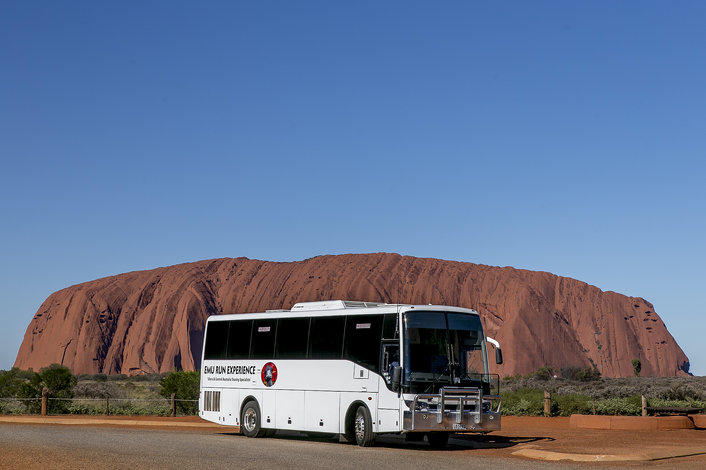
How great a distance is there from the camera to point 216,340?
26156mm

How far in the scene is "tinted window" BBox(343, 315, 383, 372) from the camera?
20953 mm

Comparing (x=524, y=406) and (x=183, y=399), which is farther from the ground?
(x=183, y=399)

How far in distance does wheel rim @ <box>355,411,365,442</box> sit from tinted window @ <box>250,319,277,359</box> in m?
3.59

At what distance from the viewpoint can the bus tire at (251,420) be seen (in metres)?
24.5

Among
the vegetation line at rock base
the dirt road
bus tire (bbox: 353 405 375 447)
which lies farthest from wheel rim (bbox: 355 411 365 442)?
the vegetation line at rock base

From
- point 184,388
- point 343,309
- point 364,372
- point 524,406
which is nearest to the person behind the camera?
point 364,372

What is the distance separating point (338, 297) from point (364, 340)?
9916 centimetres

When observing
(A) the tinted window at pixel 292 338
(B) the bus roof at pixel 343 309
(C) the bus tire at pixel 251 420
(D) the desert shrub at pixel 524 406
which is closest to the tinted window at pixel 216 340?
(B) the bus roof at pixel 343 309

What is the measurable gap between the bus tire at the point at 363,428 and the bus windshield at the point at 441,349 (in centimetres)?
165

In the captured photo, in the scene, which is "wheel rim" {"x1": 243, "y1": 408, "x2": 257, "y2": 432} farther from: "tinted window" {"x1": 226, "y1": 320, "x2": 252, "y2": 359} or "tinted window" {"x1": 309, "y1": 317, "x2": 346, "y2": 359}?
"tinted window" {"x1": 309, "y1": 317, "x2": 346, "y2": 359}

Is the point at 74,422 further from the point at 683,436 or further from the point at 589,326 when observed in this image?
the point at 589,326

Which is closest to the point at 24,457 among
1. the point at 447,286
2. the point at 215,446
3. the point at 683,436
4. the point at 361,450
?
the point at 215,446

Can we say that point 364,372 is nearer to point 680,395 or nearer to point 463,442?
point 463,442

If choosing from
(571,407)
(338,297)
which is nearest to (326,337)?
(571,407)
